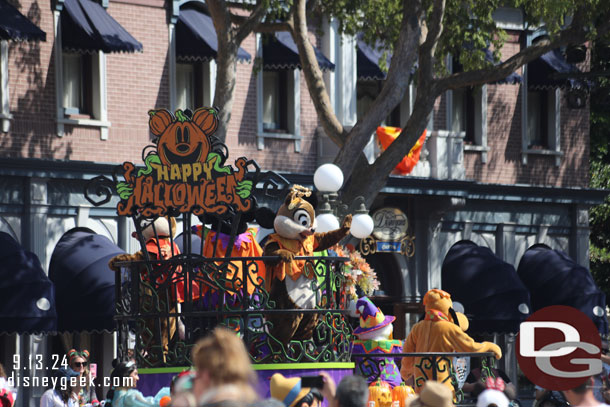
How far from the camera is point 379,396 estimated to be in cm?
1333

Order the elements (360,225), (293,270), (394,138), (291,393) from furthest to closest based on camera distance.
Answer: (394,138)
(360,225)
(293,270)
(291,393)

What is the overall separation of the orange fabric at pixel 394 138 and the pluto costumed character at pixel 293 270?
10400 mm

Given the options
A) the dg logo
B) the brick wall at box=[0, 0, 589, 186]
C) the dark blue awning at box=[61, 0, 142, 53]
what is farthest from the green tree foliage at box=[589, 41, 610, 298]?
the dg logo

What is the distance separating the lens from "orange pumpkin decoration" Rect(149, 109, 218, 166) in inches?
488

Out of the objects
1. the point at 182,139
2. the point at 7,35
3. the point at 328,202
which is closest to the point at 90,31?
the point at 7,35

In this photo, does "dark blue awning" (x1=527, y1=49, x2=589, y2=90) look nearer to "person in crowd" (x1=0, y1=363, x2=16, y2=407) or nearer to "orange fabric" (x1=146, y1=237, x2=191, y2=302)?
"orange fabric" (x1=146, y1=237, x2=191, y2=302)

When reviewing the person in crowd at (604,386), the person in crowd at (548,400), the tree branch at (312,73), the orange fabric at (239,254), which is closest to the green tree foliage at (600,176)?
the tree branch at (312,73)

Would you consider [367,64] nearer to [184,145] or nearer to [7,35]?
[7,35]

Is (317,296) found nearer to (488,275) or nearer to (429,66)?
(429,66)

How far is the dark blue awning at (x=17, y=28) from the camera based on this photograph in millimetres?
19156

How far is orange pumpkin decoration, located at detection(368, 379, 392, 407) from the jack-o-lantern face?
2.74 metres

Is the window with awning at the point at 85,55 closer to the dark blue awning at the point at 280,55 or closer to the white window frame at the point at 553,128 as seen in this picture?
the dark blue awning at the point at 280,55

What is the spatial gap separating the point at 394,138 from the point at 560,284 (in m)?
4.82

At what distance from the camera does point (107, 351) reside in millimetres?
21203
